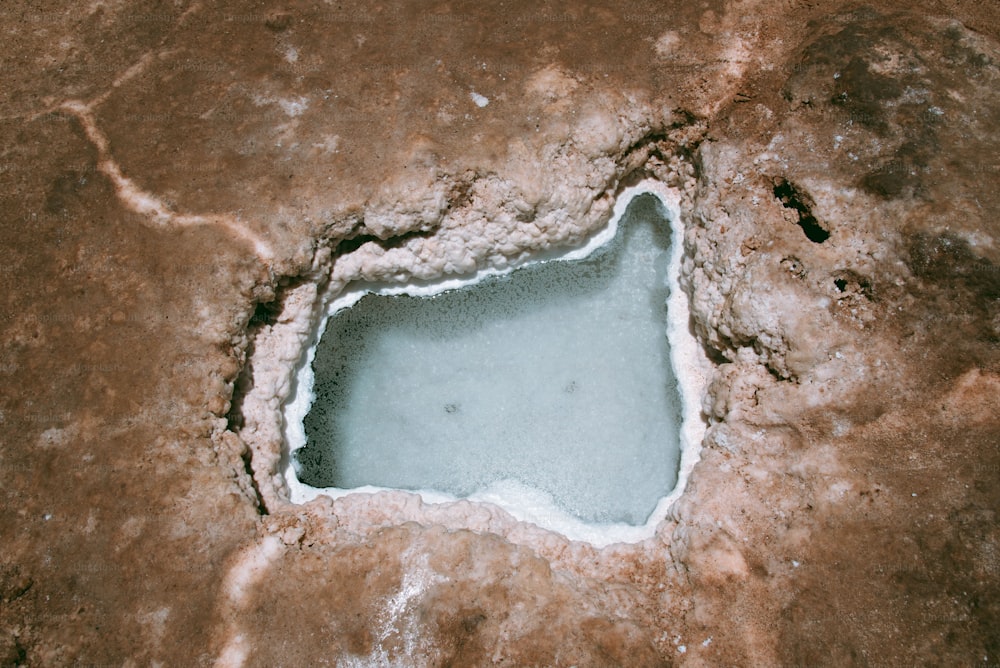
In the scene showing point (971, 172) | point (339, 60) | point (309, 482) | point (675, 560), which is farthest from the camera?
point (339, 60)

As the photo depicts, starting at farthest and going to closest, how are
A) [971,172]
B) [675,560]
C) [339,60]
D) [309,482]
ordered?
[339,60] < [309,482] < [971,172] < [675,560]

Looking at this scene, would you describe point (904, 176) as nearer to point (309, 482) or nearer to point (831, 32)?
point (831, 32)

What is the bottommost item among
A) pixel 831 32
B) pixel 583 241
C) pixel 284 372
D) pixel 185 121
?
pixel 284 372


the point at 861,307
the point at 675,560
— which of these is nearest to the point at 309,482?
the point at 675,560

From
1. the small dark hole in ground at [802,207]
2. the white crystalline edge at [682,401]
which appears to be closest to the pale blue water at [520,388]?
the white crystalline edge at [682,401]

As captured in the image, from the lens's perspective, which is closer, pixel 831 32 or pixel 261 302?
pixel 261 302

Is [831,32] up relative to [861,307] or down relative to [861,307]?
up

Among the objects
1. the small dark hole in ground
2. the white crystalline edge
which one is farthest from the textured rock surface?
the white crystalline edge
